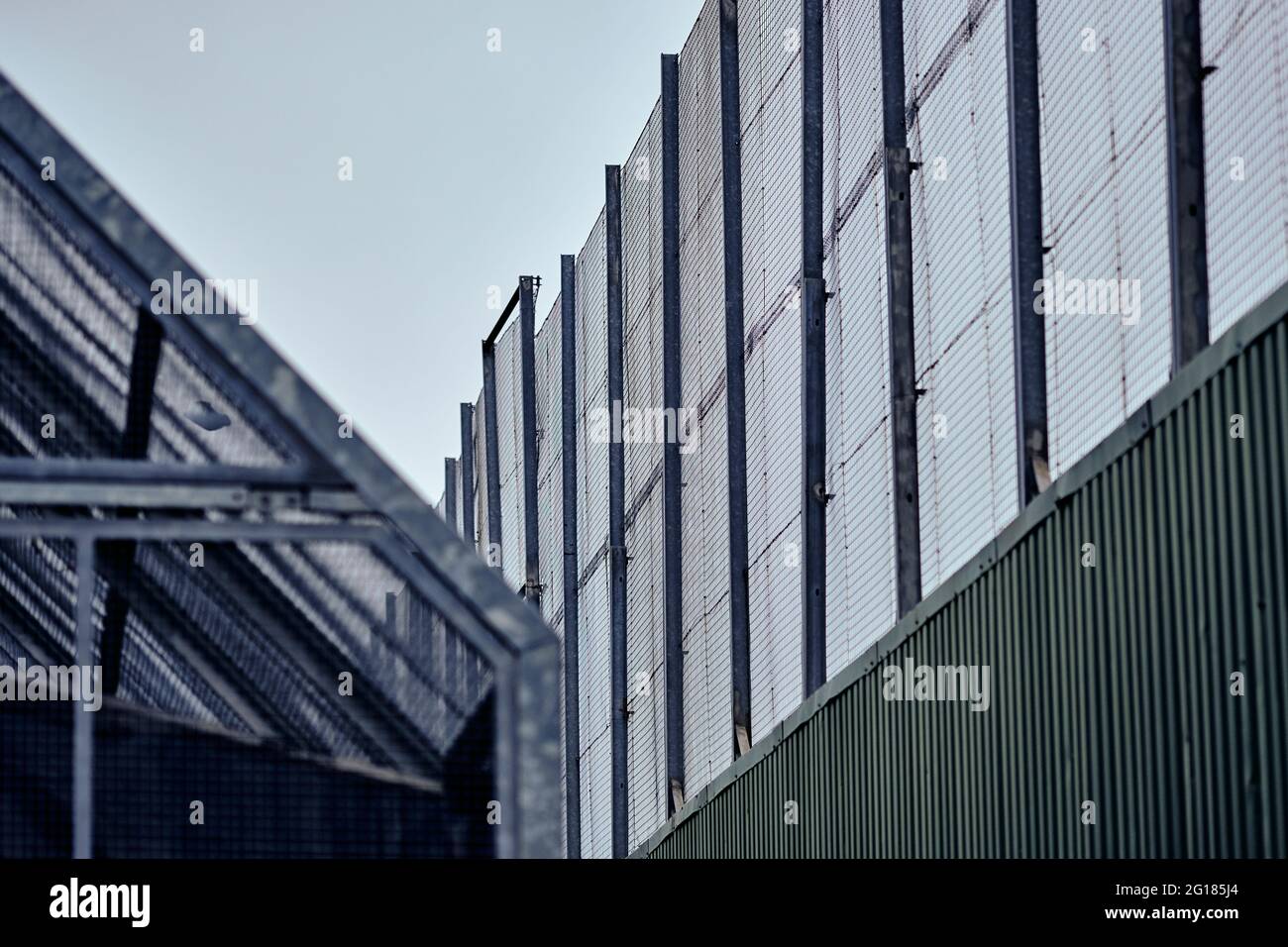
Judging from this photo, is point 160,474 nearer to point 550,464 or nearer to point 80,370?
point 80,370

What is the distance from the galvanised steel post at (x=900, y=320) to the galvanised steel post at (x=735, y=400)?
530 centimetres

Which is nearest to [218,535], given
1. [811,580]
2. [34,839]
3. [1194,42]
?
[34,839]

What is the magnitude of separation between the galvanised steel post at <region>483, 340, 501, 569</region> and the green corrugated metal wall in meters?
21.8

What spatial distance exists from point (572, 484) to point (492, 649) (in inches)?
895

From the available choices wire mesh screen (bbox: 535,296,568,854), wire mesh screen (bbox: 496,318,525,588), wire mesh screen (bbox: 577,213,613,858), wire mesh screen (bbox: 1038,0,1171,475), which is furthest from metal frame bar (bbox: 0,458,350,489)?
wire mesh screen (bbox: 496,318,525,588)

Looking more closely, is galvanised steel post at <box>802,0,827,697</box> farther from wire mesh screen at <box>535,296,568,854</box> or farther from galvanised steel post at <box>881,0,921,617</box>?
wire mesh screen at <box>535,296,568,854</box>

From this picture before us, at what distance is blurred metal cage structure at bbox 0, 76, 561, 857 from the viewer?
762 cm

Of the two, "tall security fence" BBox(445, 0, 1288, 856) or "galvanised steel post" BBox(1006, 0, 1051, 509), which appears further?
"galvanised steel post" BBox(1006, 0, 1051, 509)

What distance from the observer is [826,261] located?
18.8 metres

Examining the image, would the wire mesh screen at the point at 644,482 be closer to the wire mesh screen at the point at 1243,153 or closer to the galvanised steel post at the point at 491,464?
the galvanised steel post at the point at 491,464

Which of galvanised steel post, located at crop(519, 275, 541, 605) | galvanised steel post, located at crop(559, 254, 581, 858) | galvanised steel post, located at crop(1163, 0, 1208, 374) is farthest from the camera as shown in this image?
galvanised steel post, located at crop(519, 275, 541, 605)

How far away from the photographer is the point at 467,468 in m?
40.9

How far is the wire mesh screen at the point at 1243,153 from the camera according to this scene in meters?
9.95

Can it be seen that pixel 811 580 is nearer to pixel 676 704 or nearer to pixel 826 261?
pixel 826 261
